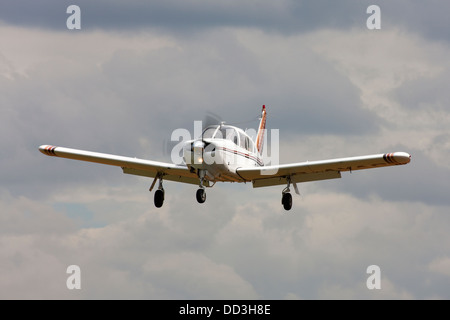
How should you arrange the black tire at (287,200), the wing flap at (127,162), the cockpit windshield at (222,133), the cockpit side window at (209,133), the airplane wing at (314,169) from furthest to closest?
the black tire at (287,200) < the wing flap at (127,162) < the cockpit windshield at (222,133) < the cockpit side window at (209,133) < the airplane wing at (314,169)

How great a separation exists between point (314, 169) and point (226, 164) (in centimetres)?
405

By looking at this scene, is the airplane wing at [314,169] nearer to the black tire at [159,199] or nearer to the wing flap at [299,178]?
the wing flap at [299,178]

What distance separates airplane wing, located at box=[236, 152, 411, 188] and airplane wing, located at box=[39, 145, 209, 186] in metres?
2.43

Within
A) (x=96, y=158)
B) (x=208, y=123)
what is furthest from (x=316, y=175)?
(x=96, y=158)

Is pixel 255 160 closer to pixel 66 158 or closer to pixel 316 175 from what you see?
pixel 316 175

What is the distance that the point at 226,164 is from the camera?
4094 centimetres

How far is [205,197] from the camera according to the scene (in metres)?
40.3

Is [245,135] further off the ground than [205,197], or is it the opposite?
[245,135]

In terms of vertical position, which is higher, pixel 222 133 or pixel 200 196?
pixel 222 133

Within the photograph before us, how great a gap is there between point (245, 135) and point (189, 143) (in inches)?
151

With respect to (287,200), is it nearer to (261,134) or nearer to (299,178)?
(299,178)

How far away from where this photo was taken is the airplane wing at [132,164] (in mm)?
43312

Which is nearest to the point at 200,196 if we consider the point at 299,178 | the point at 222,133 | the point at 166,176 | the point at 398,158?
the point at 222,133

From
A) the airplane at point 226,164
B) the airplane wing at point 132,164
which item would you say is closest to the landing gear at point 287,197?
the airplane at point 226,164
